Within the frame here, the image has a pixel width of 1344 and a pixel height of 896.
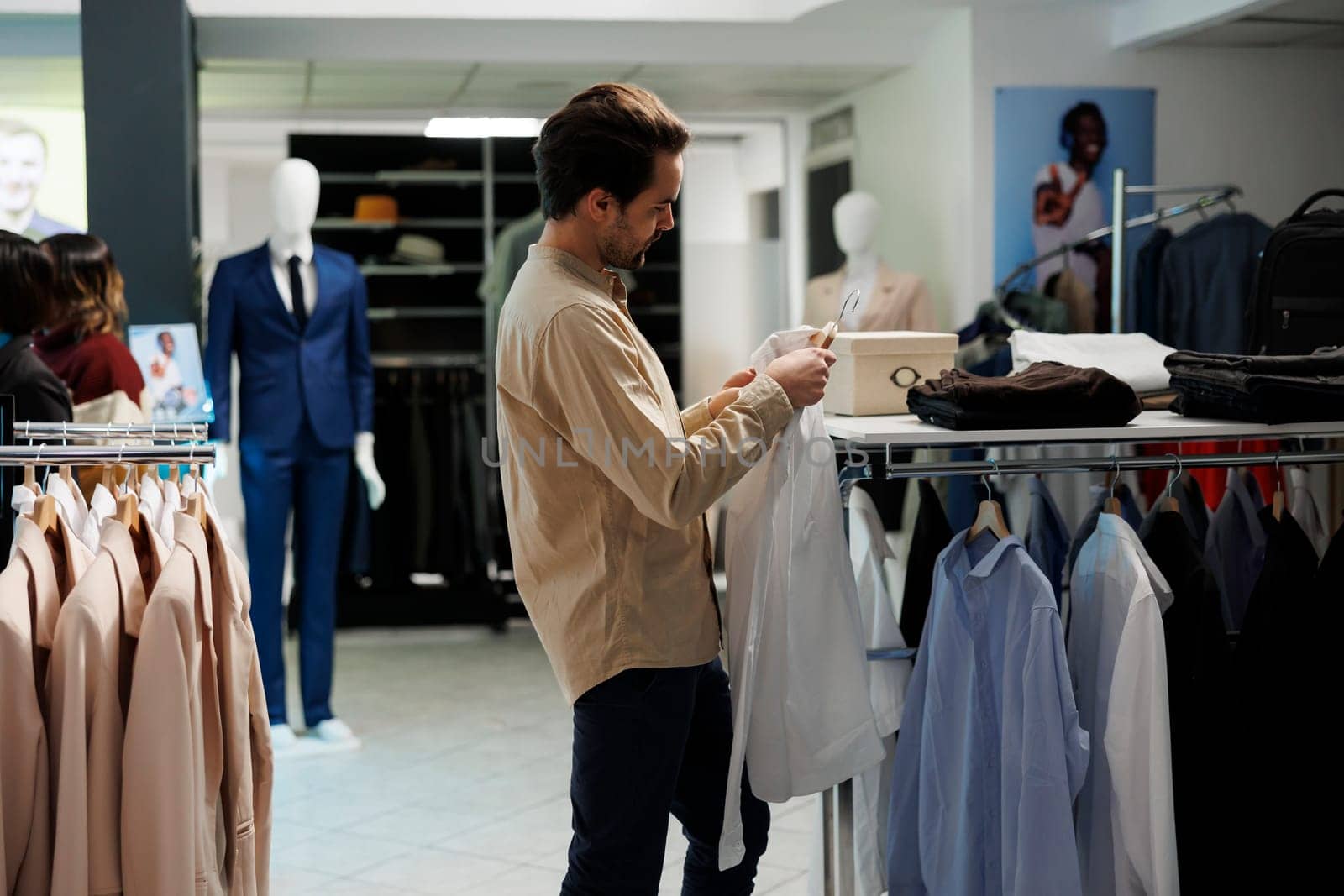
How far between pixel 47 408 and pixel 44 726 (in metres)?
1.18

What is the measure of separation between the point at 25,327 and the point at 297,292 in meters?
1.92

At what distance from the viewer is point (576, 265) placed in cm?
202

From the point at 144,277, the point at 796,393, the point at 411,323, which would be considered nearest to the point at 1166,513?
the point at 796,393

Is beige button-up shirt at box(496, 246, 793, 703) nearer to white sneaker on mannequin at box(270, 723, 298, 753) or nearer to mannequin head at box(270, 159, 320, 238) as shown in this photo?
white sneaker on mannequin at box(270, 723, 298, 753)

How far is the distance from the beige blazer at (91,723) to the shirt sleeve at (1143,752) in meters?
1.59

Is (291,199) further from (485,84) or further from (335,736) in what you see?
(335,736)

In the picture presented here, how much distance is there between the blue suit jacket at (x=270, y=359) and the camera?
15.3 feet

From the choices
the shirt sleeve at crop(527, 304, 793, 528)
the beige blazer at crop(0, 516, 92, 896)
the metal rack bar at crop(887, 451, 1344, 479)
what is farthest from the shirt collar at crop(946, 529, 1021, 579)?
the beige blazer at crop(0, 516, 92, 896)

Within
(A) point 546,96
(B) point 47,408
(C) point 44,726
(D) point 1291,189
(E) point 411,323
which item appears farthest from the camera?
(E) point 411,323

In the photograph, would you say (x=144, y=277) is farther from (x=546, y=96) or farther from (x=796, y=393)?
A: (x=796, y=393)

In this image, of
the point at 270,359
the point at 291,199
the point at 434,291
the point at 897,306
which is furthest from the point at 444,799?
the point at 434,291

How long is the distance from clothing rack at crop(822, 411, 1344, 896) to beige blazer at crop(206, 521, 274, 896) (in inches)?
39.1

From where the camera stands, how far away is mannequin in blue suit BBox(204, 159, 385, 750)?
183 inches

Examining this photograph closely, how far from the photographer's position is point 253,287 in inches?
185
